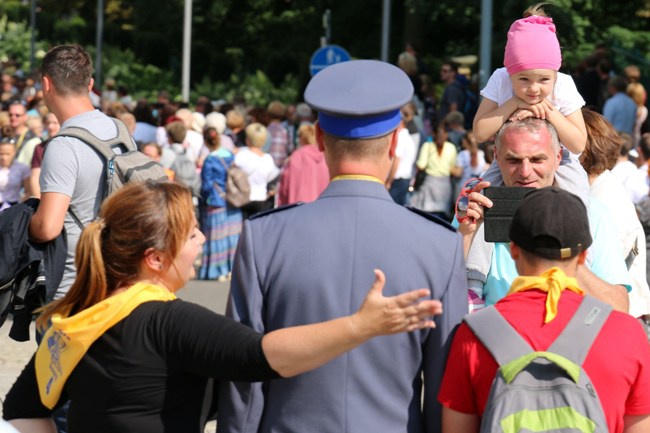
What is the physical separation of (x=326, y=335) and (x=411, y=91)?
2.47ft

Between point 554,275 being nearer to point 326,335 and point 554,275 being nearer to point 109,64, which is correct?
point 326,335

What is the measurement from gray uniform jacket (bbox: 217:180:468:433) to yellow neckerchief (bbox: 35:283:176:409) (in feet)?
0.83

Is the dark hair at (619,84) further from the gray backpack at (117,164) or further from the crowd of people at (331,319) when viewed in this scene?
the crowd of people at (331,319)

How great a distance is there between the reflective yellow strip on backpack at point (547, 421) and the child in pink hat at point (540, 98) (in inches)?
61.3

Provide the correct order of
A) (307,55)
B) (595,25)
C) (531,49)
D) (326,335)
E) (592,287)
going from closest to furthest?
(326,335), (592,287), (531,49), (595,25), (307,55)

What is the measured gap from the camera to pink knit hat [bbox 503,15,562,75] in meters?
4.66

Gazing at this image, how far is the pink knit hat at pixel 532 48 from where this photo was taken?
466cm

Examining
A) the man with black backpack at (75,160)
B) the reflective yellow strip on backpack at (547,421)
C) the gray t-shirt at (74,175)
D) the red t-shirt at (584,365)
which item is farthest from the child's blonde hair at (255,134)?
the reflective yellow strip on backpack at (547,421)

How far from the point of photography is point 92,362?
3461 mm

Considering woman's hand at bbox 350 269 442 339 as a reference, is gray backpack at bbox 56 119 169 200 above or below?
below

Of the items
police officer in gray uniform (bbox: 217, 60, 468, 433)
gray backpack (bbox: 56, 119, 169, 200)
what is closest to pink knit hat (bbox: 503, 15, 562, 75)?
police officer in gray uniform (bbox: 217, 60, 468, 433)

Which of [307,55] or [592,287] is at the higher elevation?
[592,287]

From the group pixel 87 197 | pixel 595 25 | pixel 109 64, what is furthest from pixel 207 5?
pixel 87 197

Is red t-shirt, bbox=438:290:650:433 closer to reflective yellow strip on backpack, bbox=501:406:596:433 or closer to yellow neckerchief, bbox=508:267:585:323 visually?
yellow neckerchief, bbox=508:267:585:323
